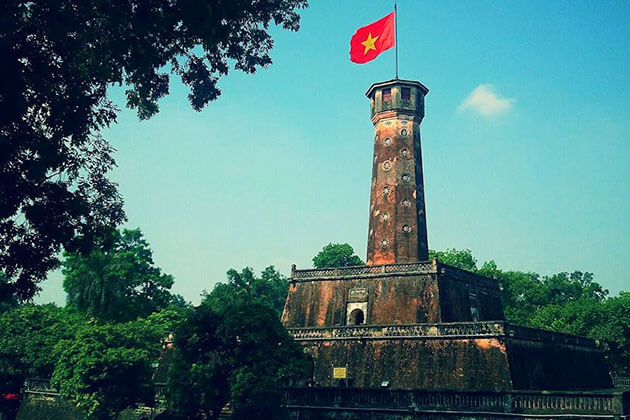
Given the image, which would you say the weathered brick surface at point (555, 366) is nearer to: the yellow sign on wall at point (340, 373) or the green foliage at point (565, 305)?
the green foliage at point (565, 305)

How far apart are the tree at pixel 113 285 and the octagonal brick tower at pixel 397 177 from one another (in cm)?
1841

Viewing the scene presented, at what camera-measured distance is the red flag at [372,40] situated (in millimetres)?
29453

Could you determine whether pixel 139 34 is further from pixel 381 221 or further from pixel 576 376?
pixel 576 376

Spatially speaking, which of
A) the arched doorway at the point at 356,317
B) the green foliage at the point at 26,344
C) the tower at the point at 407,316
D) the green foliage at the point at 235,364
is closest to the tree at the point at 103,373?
the green foliage at the point at 235,364

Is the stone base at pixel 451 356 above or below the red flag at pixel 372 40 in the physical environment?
below

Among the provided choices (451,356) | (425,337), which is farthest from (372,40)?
(451,356)

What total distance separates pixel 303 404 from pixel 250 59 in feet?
47.2

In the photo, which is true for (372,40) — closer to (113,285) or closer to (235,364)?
(235,364)

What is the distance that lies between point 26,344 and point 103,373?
12556 millimetres

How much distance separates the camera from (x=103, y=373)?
74.1 ft

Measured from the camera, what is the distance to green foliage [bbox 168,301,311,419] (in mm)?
18453

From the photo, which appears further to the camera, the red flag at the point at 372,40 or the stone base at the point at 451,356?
the red flag at the point at 372,40

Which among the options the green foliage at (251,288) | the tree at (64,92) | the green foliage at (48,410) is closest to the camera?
the tree at (64,92)

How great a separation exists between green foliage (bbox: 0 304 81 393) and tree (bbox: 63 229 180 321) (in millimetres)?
5917
